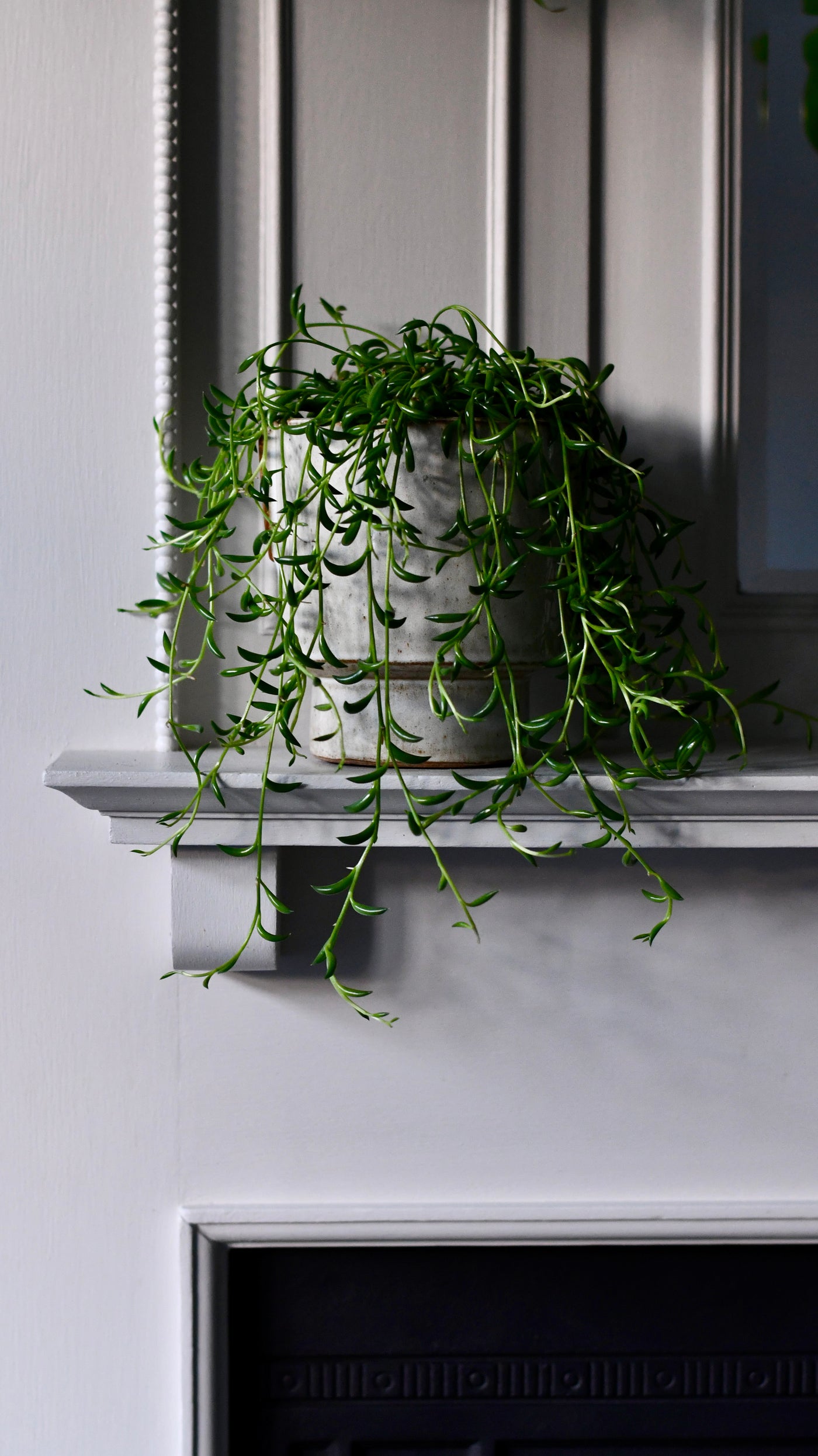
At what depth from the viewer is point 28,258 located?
785 mm

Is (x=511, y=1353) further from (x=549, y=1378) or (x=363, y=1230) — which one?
(x=363, y=1230)

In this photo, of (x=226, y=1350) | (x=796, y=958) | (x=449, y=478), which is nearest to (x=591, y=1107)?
(x=796, y=958)

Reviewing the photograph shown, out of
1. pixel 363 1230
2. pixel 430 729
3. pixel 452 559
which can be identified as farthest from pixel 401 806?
pixel 363 1230

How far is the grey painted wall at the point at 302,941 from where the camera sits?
782 millimetres

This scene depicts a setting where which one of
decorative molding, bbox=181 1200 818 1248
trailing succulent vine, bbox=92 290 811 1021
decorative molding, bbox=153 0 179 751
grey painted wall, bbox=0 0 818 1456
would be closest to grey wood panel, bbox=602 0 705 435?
grey painted wall, bbox=0 0 818 1456

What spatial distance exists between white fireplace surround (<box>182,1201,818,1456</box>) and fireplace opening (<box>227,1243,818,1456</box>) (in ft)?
0.10

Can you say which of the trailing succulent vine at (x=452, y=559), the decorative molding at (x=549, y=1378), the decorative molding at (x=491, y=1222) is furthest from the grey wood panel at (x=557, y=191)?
the decorative molding at (x=549, y=1378)

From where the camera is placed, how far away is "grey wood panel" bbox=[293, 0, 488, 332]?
0.78 meters

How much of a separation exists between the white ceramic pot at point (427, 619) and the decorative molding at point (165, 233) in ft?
0.47

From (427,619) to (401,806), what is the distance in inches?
5.2

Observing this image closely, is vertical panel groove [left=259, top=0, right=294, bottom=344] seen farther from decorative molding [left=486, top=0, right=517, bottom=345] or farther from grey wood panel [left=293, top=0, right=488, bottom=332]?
decorative molding [left=486, top=0, right=517, bottom=345]

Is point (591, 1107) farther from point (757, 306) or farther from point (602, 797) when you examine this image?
point (757, 306)

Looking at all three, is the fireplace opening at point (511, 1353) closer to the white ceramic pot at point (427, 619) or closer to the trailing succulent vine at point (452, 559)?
the trailing succulent vine at point (452, 559)

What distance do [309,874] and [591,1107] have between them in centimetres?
30
